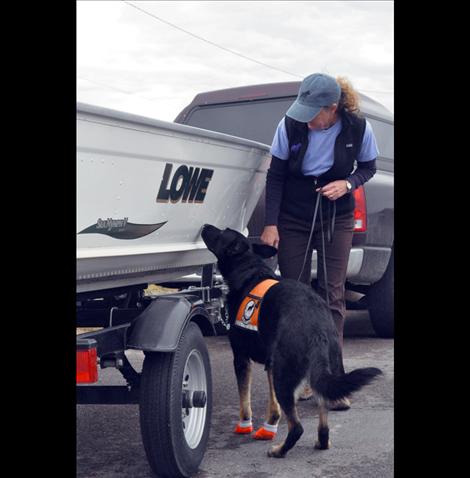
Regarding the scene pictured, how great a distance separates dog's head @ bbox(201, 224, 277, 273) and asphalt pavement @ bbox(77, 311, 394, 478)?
1.03 metres

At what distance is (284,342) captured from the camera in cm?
424

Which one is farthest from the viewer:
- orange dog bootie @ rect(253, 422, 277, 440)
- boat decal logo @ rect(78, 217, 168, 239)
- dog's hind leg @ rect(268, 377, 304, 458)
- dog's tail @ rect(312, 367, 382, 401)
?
orange dog bootie @ rect(253, 422, 277, 440)

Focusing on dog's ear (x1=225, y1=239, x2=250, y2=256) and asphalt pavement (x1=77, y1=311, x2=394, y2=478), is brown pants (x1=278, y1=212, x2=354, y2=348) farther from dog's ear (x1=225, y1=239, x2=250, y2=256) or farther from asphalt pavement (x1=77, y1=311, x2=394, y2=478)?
asphalt pavement (x1=77, y1=311, x2=394, y2=478)

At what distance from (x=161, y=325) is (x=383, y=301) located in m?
3.98

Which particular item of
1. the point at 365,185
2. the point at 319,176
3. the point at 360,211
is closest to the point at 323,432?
the point at 319,176

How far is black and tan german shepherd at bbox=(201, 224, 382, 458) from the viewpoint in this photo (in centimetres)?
418

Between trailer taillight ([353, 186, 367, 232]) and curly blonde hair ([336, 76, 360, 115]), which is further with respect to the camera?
trailer taillight ([353, 186, 367, 232])

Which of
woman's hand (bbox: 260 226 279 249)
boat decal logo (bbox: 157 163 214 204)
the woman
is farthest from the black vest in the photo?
boat decal logo (bbox: 157 163 214 204)

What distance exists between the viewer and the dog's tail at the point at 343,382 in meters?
4.04

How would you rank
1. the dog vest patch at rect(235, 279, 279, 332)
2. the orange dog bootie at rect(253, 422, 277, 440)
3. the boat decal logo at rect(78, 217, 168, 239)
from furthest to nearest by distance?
the orange dog bootie at rect(253, 422, 277, 440)
the dog vest patch at rect(235, 279, 279, 332)
the boat decal logo at rect(78, 217, 168, 239)
